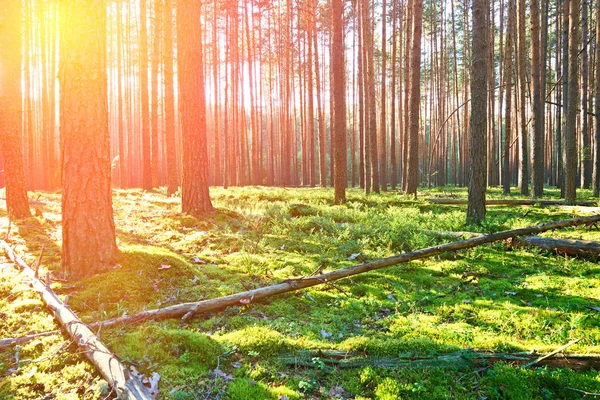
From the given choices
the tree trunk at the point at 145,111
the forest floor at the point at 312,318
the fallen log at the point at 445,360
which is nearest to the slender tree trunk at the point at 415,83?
the forest floor at the point at 312,318

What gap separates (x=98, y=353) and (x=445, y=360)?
9.43ft

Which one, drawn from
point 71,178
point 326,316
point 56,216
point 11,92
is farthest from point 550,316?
point 11,92

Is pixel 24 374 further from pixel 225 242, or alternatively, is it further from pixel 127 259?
pixel 225 242

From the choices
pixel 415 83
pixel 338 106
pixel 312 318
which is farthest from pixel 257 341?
pixel 415 83

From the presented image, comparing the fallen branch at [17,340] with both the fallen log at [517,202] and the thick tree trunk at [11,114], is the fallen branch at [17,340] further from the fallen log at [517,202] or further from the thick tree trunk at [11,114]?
the fallen log at [517,202]

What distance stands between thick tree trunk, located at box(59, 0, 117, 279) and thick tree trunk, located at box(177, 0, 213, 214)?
3.66m

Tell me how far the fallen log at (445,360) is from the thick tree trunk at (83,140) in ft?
10.1

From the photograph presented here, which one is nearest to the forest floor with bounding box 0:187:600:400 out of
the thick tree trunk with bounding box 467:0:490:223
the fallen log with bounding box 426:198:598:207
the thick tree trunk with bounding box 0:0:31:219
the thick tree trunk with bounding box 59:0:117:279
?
the thick tree trunk with bounding box 59:0:117:279

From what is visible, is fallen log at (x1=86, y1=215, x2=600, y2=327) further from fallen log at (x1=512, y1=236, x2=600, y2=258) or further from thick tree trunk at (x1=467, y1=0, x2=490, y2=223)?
thick tree trunk at (x1=467, y1=0, x2=490, y2=223)

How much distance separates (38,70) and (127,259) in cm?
3626

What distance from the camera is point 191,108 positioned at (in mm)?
8367

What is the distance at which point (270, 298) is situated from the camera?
4594 millimetres

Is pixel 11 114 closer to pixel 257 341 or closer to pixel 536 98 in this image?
pixel 257 341

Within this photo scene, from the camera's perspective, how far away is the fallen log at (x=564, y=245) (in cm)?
590
